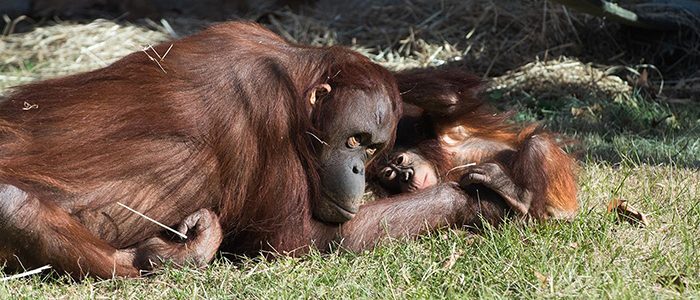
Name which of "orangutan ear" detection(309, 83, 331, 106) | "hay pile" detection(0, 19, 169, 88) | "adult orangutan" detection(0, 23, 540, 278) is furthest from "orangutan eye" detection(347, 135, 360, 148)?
"hay pile" detection(0, 19, 169, 88)

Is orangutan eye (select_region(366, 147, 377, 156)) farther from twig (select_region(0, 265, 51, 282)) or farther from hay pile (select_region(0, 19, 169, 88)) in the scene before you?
hay pile (select_region(0, 19, 169, 88))

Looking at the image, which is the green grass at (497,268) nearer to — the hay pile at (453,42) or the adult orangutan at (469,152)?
the adult orangutan at (469,152)

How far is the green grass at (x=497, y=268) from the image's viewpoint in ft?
9.61

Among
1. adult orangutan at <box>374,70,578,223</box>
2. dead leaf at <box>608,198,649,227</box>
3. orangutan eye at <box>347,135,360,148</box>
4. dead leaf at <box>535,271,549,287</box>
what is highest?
orangutan eye at <box>347,135,360,148</box>

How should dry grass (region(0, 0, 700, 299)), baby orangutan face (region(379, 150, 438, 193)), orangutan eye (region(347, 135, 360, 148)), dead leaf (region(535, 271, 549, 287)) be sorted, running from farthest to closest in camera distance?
baby orangutan face (region(379, 150, 438, 193))
orangutan eye (region(347, 135, 360, 148))
dry grass (region(0, 0, 700, 299))
dead leaf (region(535, 271, 549, 287))

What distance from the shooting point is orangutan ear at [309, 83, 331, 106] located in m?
3.54

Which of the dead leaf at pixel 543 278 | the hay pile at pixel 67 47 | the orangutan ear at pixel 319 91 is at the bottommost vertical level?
the hay pile at pixel 67 47

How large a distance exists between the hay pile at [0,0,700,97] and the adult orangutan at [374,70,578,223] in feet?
7.09

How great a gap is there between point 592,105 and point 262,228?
2.89 meters

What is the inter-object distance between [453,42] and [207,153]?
4.05m

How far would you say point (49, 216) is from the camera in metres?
3.18

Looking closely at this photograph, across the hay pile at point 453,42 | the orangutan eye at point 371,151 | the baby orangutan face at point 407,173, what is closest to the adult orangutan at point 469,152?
the baby orangutan face at point 407,173

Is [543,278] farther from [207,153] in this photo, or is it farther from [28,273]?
[28,273]

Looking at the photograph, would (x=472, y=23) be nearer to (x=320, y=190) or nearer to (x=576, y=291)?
(x=320, y=190)
